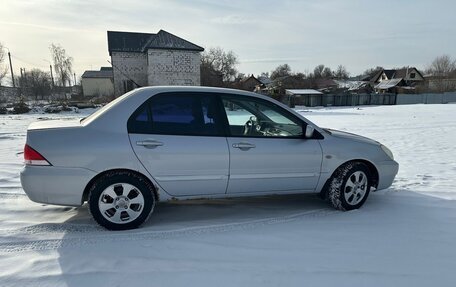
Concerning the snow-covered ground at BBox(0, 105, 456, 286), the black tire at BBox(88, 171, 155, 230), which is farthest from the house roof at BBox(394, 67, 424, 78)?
the black tire at BBox(88, 171, 155, 230)

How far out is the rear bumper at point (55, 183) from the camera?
130 inches

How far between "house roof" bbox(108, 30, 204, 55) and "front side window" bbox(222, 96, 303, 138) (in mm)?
34152

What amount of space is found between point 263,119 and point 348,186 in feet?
4.84

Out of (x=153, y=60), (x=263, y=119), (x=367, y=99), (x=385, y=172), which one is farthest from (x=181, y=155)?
(x=367, y=99)

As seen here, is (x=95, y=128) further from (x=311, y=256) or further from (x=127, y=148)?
(x=311, y=256)

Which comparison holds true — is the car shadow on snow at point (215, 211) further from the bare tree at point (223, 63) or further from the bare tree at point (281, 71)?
the bare tree at point (281, 71)

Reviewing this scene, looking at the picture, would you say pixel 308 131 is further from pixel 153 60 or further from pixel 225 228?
pixel 153 60

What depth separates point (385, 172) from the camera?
4336 millimetres

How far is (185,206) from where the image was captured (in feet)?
14.4

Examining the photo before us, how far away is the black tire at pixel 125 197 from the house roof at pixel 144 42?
3463 centimetres

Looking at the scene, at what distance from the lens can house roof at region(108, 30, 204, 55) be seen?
36062 millimetres

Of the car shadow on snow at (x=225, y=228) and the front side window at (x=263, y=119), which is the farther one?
the front side window at (x=263, y=119)

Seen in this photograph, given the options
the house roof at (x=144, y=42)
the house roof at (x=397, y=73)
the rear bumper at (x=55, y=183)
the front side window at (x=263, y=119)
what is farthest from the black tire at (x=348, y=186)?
the house roof at (x=397, y=73)

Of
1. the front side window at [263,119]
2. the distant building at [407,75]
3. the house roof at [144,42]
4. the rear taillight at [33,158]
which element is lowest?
the rear taillight at [33,158]
